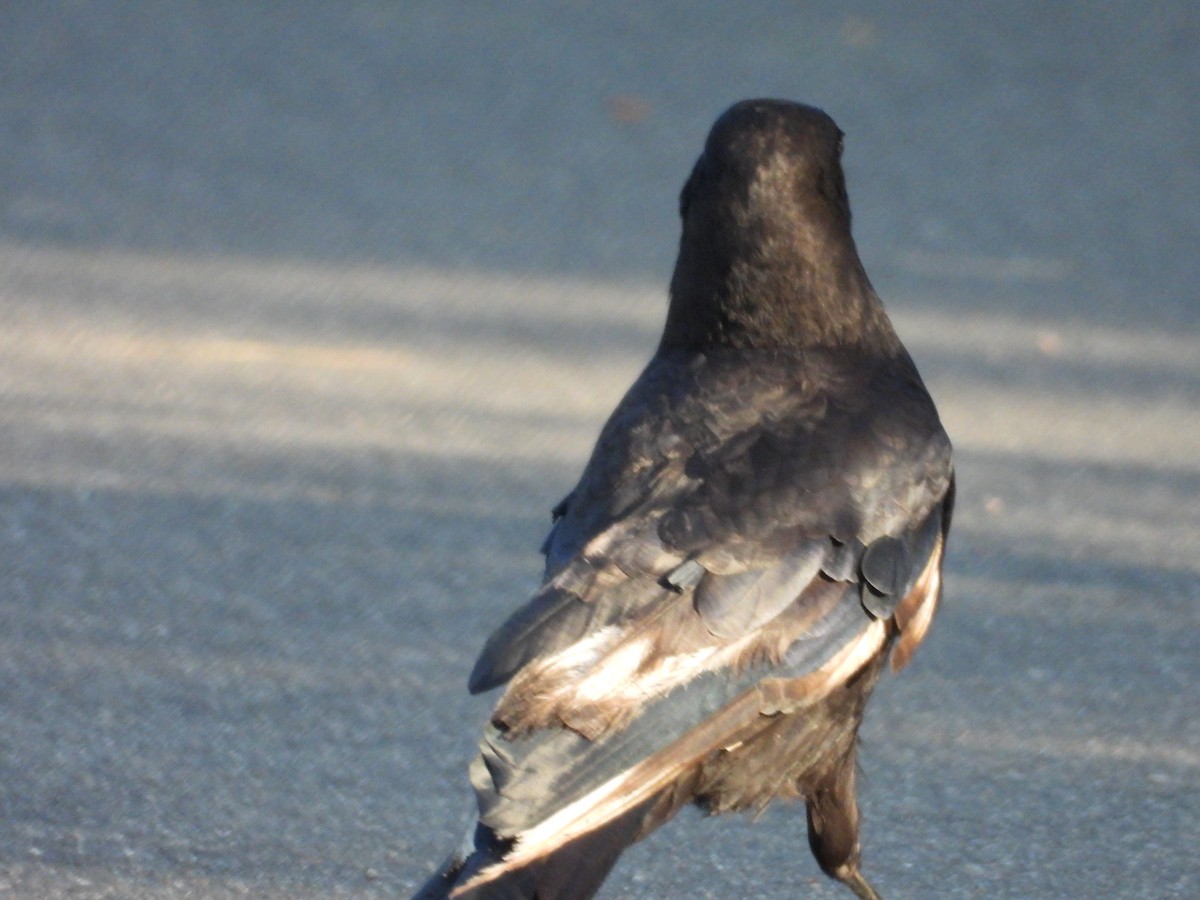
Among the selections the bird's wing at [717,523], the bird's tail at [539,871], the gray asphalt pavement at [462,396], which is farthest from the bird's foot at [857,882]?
the bird's tail at [539,871]

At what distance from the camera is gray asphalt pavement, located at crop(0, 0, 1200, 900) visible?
12.5 feet

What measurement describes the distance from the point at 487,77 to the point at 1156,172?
8.37 ft

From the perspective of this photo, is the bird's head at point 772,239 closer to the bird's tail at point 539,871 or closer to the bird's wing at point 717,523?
the bird's wing at point 717,523

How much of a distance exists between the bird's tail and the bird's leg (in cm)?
58

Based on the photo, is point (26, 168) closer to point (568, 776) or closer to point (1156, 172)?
point (1156, 172)

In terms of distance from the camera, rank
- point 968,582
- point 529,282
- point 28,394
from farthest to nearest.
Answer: point 529,282, point 28,394, point 968,582

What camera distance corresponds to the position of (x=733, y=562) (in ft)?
9.18

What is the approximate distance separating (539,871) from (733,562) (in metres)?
0.50

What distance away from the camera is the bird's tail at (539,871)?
2559 millimetres

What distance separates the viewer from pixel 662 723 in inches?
105

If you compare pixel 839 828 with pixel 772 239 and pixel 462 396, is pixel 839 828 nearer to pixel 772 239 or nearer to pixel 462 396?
pixel 772 239

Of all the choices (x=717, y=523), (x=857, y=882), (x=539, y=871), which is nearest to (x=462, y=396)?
(x=857, y=882)

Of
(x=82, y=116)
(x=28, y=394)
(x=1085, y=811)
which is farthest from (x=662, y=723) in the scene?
(x=82, y=116)

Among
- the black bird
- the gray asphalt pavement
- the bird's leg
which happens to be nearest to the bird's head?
the black bird
